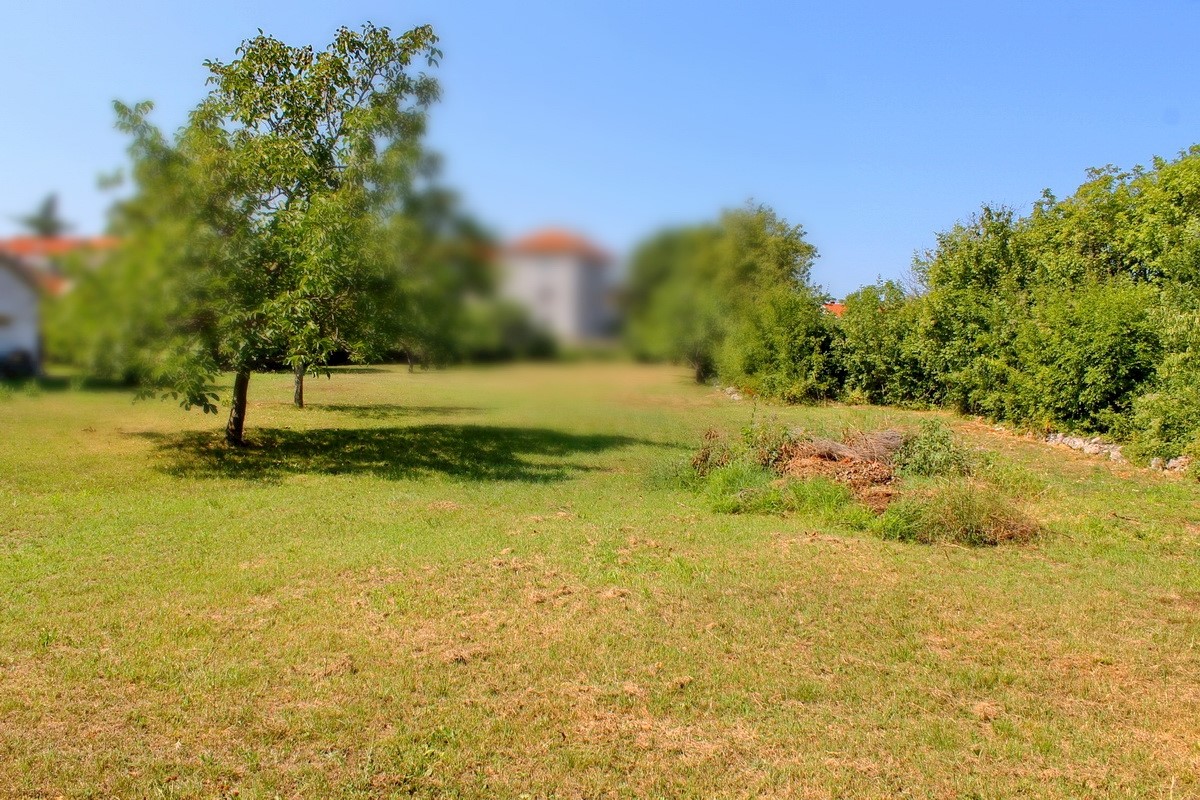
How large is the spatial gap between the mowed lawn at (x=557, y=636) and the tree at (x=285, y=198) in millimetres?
1210

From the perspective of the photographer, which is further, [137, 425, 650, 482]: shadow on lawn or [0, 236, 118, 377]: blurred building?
[137, 425, 650, 482]: shadow on lawn

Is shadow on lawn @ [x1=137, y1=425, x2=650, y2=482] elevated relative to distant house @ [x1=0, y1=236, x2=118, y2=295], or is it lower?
lower

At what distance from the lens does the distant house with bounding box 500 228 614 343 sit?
19.9ft

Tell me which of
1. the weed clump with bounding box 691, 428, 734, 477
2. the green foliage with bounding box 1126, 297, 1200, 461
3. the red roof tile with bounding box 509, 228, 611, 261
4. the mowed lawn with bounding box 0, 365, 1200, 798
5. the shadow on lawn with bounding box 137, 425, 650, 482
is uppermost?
the red roof tile with bounding box 509, 228, 611, 261

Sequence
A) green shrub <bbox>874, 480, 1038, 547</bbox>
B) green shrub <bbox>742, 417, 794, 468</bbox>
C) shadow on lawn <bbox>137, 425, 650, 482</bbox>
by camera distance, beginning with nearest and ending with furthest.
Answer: green shrub <bbox>874, 480, 1038, 547</bbox> < green shrub <bbox>742, 417, 794, 468</bbox> < shadow on lawn <bbox>137, 425, 650, 482</bbox>

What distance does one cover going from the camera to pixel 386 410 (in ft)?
35.4

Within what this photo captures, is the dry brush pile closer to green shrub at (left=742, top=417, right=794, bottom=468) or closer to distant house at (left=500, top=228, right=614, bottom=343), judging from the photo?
green shrub at (left=742, top=417, right=794, bottom=468)

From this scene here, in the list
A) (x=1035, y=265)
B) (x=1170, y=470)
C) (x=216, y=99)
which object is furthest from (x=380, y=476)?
(x=1035, y=265)

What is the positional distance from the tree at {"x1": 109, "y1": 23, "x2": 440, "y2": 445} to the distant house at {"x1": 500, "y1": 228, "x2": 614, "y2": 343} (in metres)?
2.26

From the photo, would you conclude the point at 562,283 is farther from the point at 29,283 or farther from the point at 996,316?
the point at 996,316

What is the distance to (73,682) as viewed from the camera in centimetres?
342

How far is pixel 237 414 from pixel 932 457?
7781mm

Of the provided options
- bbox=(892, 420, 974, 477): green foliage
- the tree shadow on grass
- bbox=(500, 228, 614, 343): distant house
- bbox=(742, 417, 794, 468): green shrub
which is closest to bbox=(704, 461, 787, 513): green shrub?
bbox=(742, 417, 794, 468): green shrub

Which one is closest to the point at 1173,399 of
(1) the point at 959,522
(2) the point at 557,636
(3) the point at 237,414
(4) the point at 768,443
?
(1) the point at 959,522
